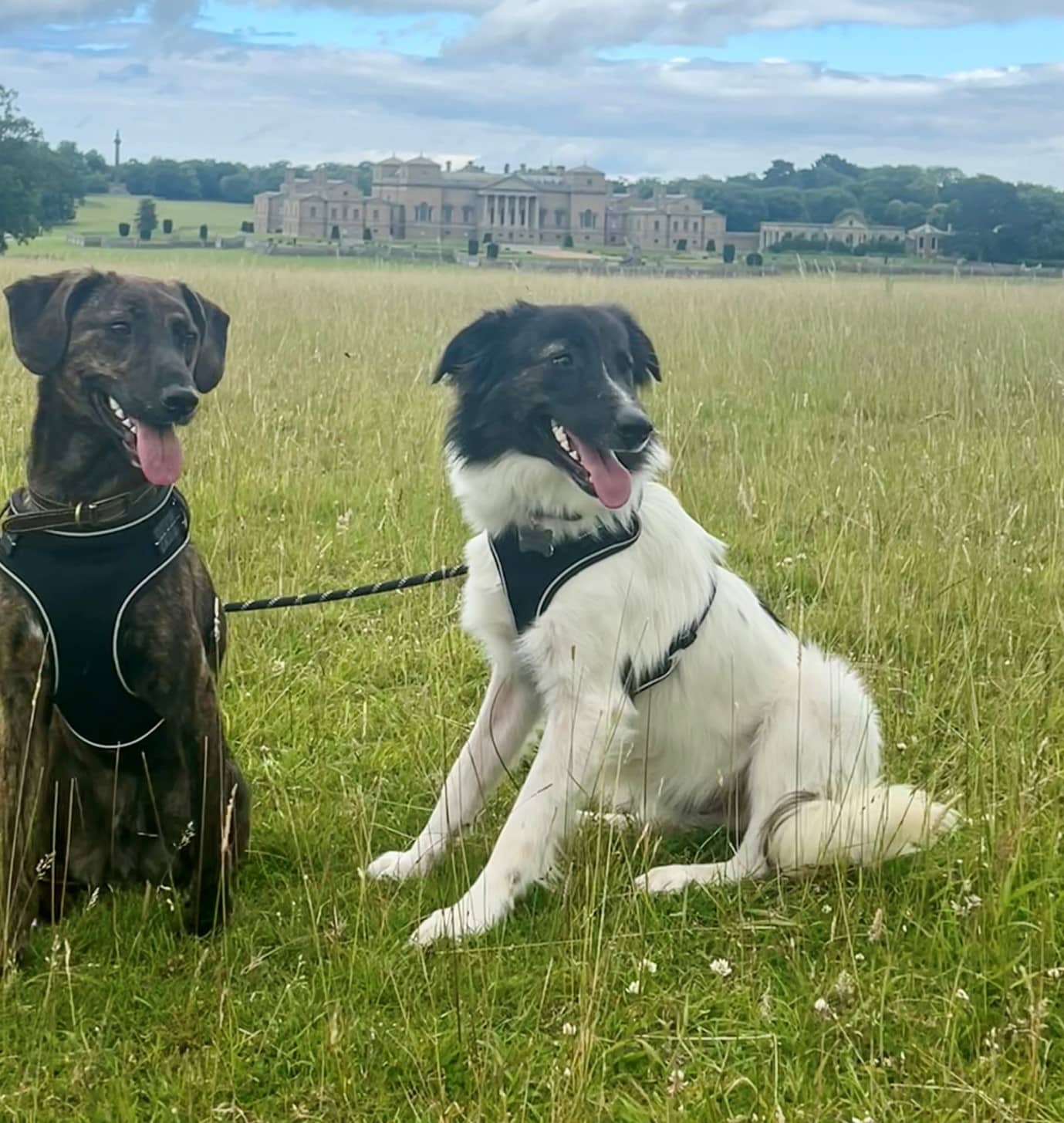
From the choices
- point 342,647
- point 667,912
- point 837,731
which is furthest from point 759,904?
point 342,647

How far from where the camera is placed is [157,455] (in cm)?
247

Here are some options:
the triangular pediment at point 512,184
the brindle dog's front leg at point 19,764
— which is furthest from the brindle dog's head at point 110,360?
the triangular pediment at point 512,184

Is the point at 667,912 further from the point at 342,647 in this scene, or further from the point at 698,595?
the point at 342,647

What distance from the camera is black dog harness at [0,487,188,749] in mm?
2348

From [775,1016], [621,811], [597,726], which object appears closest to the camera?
[775,1016]

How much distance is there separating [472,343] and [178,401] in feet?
2.83

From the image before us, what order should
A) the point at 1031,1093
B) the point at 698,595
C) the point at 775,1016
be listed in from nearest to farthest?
the point at 1031,1093 < the point at 775,1016 < the point at 698,595

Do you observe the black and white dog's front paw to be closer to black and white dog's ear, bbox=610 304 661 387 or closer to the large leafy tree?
black and white dog's ear, bbox=610 304 661 387

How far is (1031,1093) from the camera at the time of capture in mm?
1953

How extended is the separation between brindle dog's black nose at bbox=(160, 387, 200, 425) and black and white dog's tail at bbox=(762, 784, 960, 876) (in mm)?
1600

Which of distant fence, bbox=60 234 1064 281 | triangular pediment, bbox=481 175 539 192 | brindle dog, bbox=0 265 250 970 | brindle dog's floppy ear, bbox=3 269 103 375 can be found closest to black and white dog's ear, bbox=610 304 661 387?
brindle dog, bbox=0 265 250 970

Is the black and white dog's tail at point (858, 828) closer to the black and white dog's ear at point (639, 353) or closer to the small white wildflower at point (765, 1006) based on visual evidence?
the small white wildflower at point (765, 1006)

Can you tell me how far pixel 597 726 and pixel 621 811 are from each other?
0.50 meters

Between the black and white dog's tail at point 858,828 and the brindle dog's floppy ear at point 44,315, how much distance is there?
1.90 m
